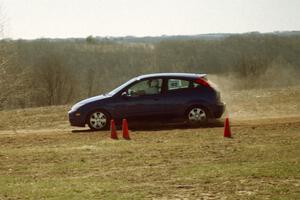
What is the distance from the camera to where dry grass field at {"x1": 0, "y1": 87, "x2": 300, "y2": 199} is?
749 cm

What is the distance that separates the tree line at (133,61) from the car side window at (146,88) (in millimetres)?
35120

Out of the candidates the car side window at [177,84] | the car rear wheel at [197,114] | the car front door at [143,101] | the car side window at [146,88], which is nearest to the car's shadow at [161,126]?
the car rear wheel at [197,114]

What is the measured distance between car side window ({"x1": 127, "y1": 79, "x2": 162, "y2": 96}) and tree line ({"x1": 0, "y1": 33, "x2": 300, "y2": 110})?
35.1m

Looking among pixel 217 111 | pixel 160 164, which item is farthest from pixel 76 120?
pixel 160 164

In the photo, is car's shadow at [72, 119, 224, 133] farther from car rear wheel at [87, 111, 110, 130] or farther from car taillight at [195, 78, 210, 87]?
car taillight at [195, 78, 210, 87]

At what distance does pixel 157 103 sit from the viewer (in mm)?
14836

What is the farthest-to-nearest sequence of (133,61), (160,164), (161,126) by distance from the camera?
(133,61) → (161,126) → (160,164)

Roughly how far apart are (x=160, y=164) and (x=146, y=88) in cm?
578

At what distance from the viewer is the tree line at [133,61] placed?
222 ft

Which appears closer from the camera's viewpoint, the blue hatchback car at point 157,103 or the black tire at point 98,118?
the blue hatchback car at point 157,103

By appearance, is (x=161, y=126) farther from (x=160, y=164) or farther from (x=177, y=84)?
(x=160, y=164)

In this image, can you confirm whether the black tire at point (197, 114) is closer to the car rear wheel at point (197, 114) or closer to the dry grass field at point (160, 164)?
the car rear wheel at point (197, 114)

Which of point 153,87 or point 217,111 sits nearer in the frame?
point 217,111

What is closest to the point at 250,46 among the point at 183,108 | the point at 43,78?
the point at 43,78
